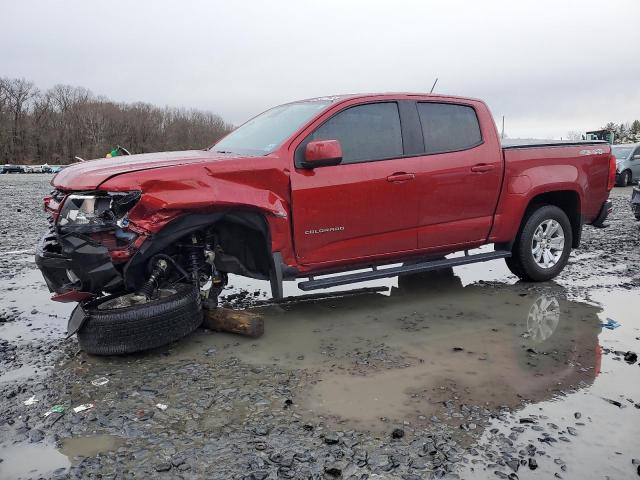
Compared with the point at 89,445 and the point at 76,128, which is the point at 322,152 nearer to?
the point at 89,445

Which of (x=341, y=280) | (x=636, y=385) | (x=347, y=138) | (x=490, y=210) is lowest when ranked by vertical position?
(x=636, y=385)

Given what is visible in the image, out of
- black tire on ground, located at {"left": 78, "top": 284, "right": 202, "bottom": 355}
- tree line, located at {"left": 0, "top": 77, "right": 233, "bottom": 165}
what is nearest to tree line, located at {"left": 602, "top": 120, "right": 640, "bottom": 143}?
tree line, located at {"left": 0, "top": 77, "right": 233, "bottom": 165}

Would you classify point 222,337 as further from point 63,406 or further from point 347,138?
point 347,138

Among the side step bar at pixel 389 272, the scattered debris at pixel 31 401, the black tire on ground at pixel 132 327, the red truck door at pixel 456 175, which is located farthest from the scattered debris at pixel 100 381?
the red truck door at pixel 456 175

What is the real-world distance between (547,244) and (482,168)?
4.56 ft

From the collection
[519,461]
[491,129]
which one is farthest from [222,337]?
[491,129]

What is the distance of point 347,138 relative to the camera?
193 inches

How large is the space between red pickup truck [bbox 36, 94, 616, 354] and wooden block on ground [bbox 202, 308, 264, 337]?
4.4 inches

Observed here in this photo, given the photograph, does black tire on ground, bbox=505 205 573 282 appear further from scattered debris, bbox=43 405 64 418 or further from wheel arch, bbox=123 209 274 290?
scattered debris, bbox=43 405 64 418

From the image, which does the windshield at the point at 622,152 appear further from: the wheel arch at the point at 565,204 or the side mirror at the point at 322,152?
the side mirror at the point at 322,152

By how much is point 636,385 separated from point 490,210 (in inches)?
94.8

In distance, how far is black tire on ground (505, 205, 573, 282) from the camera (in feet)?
19.6

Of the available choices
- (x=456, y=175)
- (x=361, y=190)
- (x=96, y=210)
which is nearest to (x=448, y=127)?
(x=456, y=175)

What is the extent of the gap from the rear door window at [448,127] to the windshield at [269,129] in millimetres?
1025
